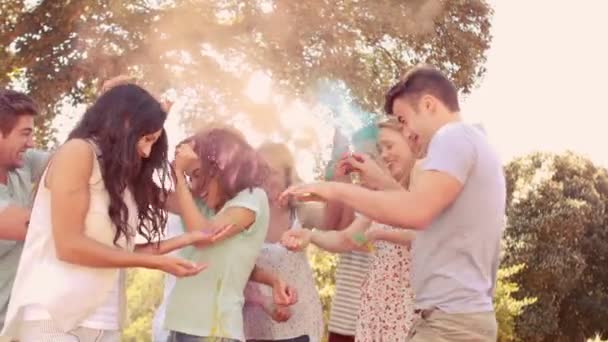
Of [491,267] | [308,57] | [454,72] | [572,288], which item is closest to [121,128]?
[491,267]

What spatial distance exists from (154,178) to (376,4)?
12711 millimetres

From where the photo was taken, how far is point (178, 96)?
17.0 metres

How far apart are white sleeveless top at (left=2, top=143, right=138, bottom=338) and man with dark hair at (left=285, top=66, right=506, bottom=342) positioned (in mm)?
691

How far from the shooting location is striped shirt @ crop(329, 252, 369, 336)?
569cm

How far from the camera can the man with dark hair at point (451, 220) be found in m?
3.76

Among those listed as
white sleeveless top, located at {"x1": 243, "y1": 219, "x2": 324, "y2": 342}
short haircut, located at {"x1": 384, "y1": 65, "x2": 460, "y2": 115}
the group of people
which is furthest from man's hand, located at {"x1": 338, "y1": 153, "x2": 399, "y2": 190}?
white sleeveless top, located at {"x1": 243, "y1": 219, "x2": 324, "y2": 342}

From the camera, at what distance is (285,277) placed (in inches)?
221

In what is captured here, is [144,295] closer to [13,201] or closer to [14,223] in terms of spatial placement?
[13,201]

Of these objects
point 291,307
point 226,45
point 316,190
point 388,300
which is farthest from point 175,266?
point 226,45

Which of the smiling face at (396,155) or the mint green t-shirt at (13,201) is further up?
the smiling face at (396,155)

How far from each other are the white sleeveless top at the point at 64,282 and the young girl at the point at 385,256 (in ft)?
4.55

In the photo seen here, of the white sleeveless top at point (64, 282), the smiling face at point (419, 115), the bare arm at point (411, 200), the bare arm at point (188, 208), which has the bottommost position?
the white sleeveless top at point (64, 282)

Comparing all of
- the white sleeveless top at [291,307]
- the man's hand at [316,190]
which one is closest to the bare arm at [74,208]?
the man's hand at [316,190]

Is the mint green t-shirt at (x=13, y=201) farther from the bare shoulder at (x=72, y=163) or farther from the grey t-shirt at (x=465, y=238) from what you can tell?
the grey t-shirt at (x=465, y=238)
